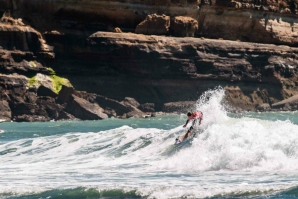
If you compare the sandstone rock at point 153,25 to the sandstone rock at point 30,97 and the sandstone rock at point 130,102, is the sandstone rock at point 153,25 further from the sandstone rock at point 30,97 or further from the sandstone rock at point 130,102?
the sandstone rock at point 30,97

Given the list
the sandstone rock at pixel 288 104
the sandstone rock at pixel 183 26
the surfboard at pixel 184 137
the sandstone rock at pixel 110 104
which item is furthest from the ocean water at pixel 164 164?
the sandstone rock at pixel 288 104

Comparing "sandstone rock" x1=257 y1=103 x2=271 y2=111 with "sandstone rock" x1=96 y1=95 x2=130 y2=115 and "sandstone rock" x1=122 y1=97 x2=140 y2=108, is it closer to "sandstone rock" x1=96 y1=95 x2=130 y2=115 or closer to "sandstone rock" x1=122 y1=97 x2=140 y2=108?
"sandstone rock" x1=122 y1=97 x2=140 y2=108

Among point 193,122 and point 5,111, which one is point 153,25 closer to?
point 5,111

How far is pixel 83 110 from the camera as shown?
53.7 meters

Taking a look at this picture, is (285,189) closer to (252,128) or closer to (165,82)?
(252,128)

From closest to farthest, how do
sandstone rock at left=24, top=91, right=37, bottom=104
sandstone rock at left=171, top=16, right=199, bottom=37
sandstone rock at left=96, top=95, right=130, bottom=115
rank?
sandstone rock at left=24, top=91, right=37, bottom=104 → sandstone rock at left=96, top=95, right=130, bottom=115 → sandstone rock at left=171, top=16, right=199, bottom=37

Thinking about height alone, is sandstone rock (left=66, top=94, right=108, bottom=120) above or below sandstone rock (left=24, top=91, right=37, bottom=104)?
below

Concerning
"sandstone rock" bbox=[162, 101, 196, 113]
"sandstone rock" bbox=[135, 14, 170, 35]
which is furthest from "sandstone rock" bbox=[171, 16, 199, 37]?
"sandstone rock" bbox=[162, 101, 196, 113]

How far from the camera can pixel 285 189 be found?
64.8 feet

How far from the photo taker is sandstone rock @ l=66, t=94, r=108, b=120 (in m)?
53.5

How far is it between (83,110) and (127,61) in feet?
24.1

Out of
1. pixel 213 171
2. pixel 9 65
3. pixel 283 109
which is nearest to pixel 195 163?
pixel 213 171

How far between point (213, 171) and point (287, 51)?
4618 cm

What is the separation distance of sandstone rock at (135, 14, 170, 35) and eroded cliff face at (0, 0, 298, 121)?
0.58 meters
